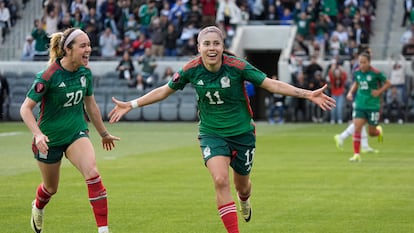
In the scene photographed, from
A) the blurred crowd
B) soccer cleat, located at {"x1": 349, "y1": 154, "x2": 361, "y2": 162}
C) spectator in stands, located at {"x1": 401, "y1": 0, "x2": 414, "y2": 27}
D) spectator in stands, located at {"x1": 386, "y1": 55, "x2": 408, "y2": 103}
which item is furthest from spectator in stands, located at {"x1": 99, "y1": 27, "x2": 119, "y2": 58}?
soccer cleat, located at {"x1": 349, "y1": 154, "x2": 361, "y2": 162}

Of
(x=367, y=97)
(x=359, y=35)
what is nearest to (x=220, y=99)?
(x=367, y=97)

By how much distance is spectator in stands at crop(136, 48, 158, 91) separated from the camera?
133ft

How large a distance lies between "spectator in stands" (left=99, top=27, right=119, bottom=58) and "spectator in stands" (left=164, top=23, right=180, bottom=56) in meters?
2.24

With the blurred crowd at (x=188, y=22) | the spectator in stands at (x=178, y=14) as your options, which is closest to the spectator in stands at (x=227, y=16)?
the blurred crowd at (x=188, y=22)

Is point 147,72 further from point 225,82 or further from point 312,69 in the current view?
point 225,82

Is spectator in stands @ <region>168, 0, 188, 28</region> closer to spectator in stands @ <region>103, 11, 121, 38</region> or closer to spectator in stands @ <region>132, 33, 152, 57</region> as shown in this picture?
spectator in stands @ <region>132, 33, 152, 57</region>

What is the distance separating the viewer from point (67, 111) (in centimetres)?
1199

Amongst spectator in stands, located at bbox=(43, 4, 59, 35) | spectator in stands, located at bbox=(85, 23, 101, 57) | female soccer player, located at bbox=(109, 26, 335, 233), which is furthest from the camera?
spectator in stands, located at bbox=(43, 4, 59, 35)

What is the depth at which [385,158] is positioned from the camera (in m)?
23.8

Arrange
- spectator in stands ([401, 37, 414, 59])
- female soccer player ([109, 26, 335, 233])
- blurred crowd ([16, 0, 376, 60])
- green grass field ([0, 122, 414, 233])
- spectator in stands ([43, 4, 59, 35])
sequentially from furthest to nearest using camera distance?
1. spectator in stands ([43, 4, 59, 35])
2. blurred crowd ([16, 0, 376, 60])
3. spectator in stands ([401, 37, 414, 59])
4. green grass field ([0, 122, 414, 233])
5. female soccer player ([109, 26, 335, 233])

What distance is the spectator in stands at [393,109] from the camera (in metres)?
39.0

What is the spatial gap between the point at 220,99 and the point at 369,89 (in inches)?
478

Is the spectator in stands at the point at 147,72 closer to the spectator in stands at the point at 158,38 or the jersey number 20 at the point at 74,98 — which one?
the spectator in stands at the point at 158,38

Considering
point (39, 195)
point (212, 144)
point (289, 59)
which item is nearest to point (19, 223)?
point (39, 195)
